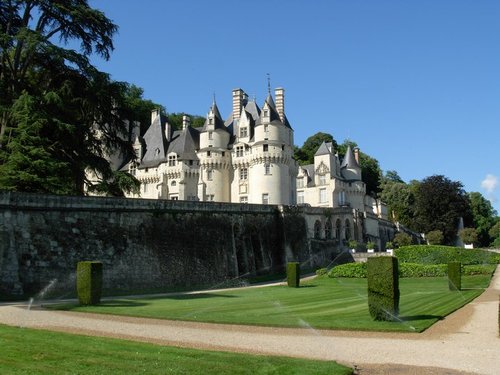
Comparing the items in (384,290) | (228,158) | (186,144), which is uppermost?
(186,144)

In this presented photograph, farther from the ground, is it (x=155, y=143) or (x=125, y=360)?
(x=155, y=143)

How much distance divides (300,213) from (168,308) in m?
25.1

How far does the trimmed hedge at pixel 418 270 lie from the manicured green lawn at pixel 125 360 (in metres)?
25.8

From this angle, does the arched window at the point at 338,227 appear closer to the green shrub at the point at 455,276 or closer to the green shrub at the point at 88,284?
the green shrub at the point at 455,276

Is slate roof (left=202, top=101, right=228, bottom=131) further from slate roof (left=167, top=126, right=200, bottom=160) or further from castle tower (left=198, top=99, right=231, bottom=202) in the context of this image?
slate roof (left=167, top=126, right=200, bottom=160)

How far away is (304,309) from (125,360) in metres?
9.80

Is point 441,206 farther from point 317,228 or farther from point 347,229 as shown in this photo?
point 317,228

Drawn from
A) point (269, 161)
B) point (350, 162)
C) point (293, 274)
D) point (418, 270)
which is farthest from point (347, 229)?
point (293, 274)

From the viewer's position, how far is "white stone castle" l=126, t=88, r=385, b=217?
46312 millimetres

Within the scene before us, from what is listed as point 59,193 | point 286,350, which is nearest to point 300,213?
point 59,193

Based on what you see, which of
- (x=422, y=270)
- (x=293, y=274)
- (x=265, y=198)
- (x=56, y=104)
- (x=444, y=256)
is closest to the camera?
(x=56, y=104)

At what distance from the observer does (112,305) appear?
18797mm

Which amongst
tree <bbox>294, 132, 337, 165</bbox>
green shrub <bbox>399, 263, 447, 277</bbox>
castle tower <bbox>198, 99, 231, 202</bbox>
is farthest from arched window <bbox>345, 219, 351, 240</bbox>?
tree <bbox>294, 132, 337, 165</bbox>

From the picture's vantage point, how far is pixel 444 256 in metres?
38.0
